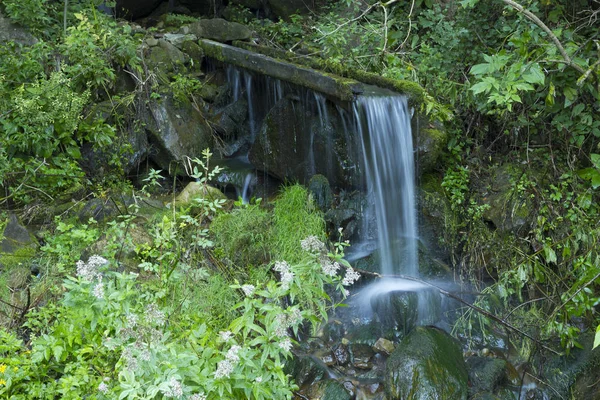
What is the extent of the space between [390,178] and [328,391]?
8.47ft

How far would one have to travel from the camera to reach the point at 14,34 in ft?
21.5

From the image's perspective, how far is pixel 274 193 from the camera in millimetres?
6555

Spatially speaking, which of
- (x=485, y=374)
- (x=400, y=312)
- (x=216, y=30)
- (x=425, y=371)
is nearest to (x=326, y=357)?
(x=400, y=312)

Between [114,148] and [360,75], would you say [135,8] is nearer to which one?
[114,148]

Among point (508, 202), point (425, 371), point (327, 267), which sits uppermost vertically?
point (327, 267)

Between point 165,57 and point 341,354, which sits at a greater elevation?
point 165,57

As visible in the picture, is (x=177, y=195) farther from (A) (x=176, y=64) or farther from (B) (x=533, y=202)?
(B) (x=533, y=202)

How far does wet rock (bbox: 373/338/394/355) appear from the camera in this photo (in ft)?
15.9

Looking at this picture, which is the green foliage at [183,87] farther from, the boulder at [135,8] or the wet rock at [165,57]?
the boulder at [135,8]

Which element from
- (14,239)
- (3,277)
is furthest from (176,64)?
(3,277)

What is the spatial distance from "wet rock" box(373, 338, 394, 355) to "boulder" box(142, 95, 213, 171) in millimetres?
3246

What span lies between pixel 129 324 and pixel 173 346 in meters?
0.26

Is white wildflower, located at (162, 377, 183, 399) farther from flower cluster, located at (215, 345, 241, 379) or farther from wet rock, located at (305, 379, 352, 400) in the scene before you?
wet rock, located at (305, 379, 352, 400)

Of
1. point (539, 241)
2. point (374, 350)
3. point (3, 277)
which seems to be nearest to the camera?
point (3, 277)
